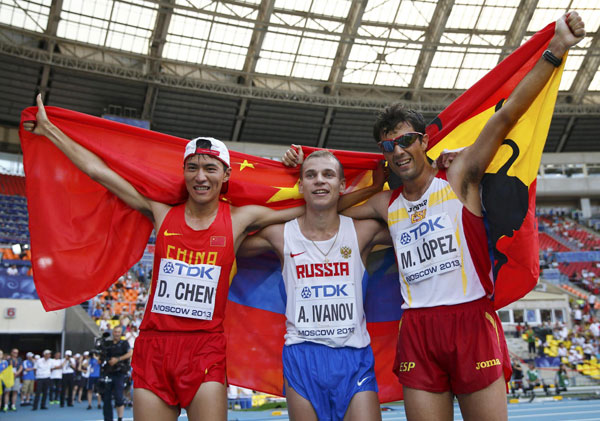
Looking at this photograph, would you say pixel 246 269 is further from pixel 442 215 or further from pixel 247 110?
pixel 247 110

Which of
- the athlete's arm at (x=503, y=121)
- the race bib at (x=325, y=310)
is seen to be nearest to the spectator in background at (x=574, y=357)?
the athlete's arm at (x=503, y=121)

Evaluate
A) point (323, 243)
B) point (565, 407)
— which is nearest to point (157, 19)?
point (565, 407)

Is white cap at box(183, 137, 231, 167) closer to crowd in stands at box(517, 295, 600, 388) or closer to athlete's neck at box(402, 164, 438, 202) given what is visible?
athlete's neck at box(402, 164, 438, 202)

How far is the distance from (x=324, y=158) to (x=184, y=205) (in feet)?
4.04

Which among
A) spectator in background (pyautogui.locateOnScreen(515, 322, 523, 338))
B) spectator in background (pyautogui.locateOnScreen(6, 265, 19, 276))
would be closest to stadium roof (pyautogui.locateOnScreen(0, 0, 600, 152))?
spectator in background (pyautogui.locateOnScreen(6, 265, 19, 276))

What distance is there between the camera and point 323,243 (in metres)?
4.04

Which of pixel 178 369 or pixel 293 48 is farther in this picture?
pixel 293 48

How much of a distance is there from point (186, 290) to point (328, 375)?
1.20 meters

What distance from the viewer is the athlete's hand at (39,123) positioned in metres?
4.58

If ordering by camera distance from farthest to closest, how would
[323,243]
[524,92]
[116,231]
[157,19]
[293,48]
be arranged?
[293,48] → [157,19] → [116,231] → [323,243] → [524,92]

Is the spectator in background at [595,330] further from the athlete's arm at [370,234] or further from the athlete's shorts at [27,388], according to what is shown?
the athlete's arm at [370,234]

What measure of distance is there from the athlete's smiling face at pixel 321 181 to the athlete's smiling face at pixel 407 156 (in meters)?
0.44

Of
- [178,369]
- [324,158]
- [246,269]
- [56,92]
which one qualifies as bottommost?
[178,369]

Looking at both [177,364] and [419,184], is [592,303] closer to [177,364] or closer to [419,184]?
[419,184]
